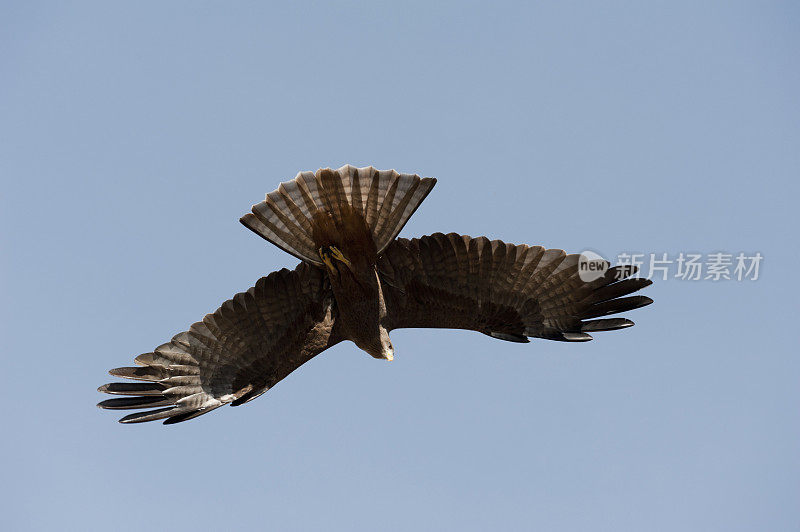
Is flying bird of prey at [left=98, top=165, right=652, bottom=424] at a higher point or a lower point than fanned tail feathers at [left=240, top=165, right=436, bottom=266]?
lower

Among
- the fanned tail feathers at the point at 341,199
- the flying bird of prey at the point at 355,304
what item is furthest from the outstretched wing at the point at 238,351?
the fanned tail feathers at the point at 341,199

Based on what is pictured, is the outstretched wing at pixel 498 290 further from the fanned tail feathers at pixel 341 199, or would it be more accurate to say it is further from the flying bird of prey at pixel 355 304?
the fanned tail feathers at pixel 341 199

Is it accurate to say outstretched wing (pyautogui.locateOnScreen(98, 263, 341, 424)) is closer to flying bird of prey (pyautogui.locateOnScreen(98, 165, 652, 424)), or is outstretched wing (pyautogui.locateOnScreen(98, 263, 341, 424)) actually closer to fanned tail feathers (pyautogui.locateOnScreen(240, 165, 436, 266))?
flying bird of prey (pyautogui.locateOnScreen(98, 165, 652, 424))

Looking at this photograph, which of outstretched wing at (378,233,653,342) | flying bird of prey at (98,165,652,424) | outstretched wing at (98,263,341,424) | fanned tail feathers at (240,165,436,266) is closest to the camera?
fanned tail feathers at (240,165,436,266)

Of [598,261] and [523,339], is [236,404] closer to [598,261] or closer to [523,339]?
[523,339]

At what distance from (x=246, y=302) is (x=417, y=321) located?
1.71 meters

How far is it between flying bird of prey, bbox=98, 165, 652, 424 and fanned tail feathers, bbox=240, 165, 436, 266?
0.02 meters

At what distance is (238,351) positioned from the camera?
9.30m

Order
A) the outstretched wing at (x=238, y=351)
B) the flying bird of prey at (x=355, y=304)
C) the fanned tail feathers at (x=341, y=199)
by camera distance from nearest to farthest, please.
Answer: the fanned tail feathers at (x=341, y=199) → the flying bird of prey at (x=355, y=304) → the outstretched wing at (x=238, y=351)

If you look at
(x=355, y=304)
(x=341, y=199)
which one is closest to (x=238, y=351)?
(x=355, y=304)

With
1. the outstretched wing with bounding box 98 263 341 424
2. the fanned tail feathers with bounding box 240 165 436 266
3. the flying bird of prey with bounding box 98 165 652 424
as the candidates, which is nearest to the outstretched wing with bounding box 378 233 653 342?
the flying bird of prey with bounding box 98 165 652 424

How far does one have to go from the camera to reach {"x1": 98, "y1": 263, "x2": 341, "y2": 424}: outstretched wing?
9156mm

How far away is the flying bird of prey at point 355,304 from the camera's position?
29.6 ft

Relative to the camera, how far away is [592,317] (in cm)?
948
